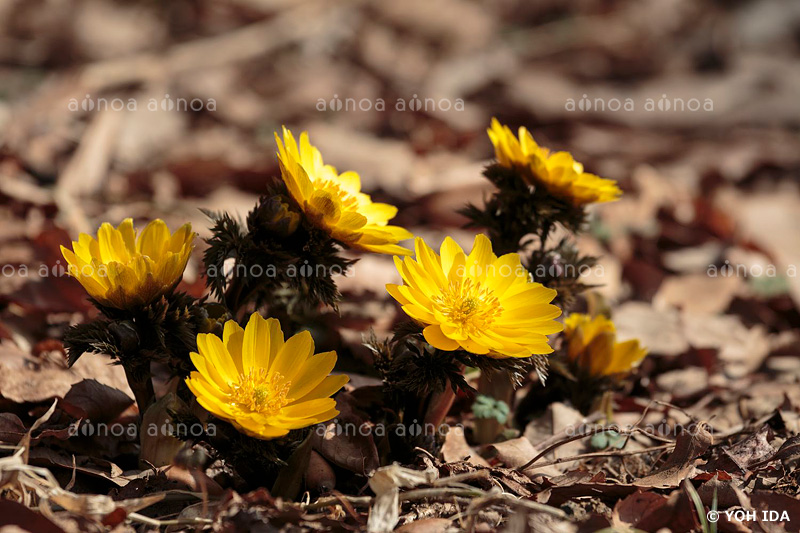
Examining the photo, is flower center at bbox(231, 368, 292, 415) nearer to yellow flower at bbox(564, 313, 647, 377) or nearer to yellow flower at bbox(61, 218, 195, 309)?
yellow flower at bbox(61, 218, 195, 309)

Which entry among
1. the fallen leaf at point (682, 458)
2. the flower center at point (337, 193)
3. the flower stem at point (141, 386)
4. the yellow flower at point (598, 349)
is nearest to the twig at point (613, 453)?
the fallen leaf at point (682, 458)

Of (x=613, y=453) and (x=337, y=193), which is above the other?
(x=337, y=193)

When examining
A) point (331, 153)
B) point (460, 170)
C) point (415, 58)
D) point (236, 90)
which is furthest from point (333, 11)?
point (460, 170)

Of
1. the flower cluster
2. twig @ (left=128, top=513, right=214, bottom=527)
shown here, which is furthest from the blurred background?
twig @ (left=128, top=513, right=214, bottom=527)

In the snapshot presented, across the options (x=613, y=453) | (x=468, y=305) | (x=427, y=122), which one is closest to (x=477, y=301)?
(x=468, y=305)

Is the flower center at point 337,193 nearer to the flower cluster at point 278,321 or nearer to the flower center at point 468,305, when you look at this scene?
the flower cluster at point 278,321

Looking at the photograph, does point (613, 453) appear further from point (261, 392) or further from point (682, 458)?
point (261, 392)
